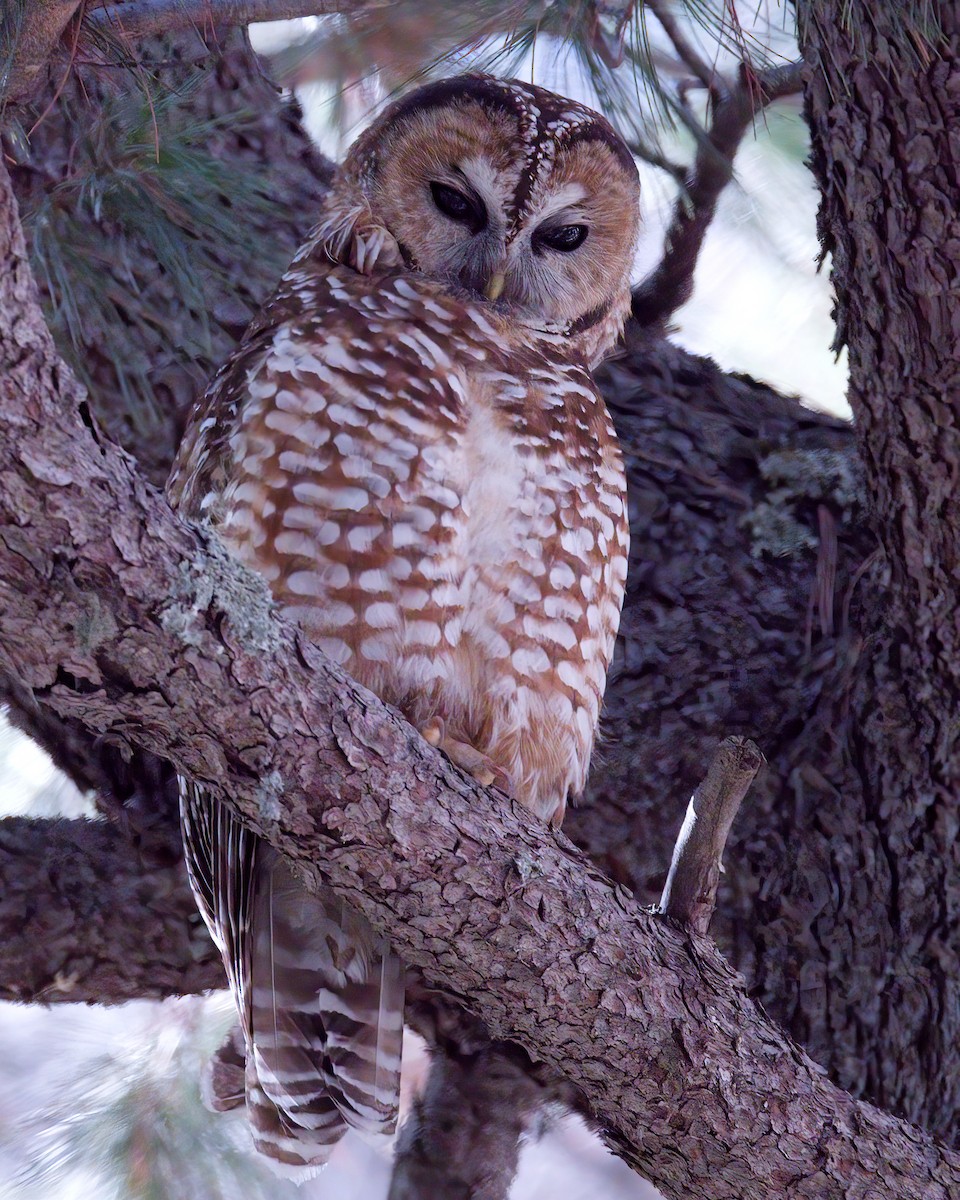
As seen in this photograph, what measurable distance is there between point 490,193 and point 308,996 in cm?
132

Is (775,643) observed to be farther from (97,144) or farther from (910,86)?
(97,144)

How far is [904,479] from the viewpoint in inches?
92.2

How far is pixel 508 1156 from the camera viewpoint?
254 centimetres

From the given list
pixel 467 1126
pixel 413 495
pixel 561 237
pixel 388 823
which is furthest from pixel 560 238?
pixel 467 1126

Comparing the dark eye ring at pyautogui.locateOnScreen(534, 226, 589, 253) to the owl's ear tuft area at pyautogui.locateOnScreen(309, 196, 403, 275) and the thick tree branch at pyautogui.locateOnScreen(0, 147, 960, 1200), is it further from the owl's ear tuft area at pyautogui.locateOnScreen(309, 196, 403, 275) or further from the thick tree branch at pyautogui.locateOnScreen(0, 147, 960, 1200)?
the thick tree branch at pyautogui.locateOnScreen(0, 147, 960, 1200)

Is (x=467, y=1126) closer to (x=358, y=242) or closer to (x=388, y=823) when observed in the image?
(x=388, y=823)

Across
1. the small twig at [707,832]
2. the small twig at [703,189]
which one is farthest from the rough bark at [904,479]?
the small twig at [707,832]

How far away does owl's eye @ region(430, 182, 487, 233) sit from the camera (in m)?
2.24

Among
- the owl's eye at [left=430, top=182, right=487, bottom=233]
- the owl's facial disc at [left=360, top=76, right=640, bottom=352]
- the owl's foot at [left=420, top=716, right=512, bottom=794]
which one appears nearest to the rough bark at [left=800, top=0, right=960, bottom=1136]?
the owl's facial disc at [left=360, top=76, right=640, bottom=352]

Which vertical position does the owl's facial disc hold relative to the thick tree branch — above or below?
above

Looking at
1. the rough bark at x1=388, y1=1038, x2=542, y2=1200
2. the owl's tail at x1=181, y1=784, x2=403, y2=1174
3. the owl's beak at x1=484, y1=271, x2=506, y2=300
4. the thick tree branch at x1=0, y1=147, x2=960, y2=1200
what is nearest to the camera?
the thick tree branch at x1=0, y1=147, x2=960, y2=1200

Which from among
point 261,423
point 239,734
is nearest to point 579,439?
point 261,423

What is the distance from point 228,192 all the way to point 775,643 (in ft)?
4.44

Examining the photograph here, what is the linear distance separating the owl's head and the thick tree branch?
991mm
